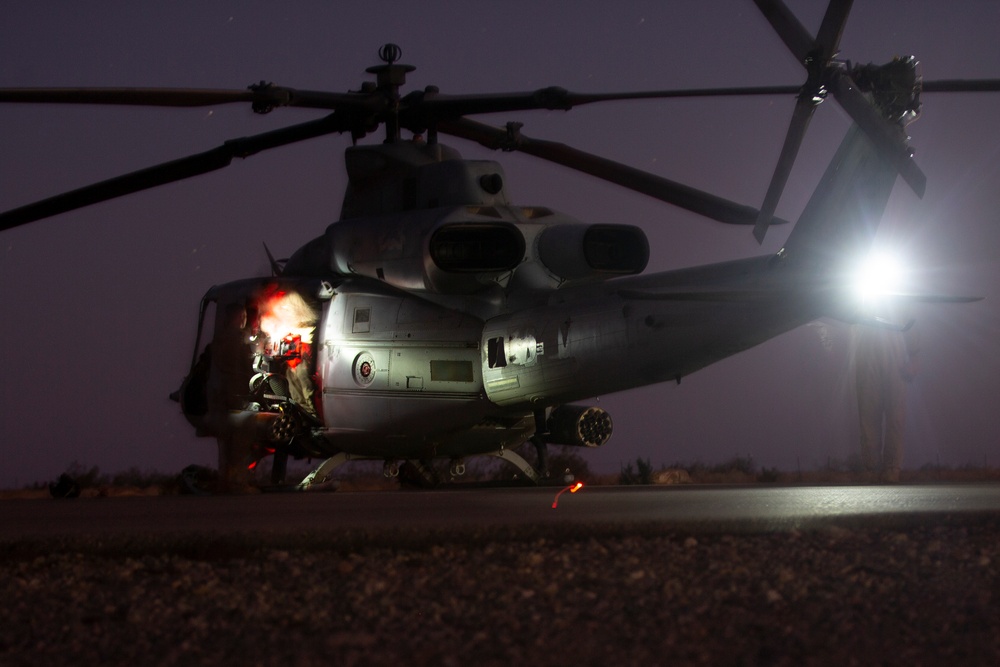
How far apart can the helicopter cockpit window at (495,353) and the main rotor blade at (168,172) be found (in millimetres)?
4392

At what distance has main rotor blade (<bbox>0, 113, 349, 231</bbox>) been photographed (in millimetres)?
15609

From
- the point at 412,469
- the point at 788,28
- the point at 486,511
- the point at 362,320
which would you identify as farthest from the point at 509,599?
the point at 412,469

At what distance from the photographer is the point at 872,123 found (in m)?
11.0

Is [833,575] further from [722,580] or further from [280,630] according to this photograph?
[280,630]

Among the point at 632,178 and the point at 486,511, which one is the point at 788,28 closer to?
the point at 632,178

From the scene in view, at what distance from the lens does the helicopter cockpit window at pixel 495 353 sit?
13.7 m

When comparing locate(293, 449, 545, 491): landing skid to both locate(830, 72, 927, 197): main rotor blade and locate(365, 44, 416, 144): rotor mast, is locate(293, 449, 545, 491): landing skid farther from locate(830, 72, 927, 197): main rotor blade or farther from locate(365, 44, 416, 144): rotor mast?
locate(830, 72, 927, 197): main rotor blade

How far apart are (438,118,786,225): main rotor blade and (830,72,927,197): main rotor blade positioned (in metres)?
4.43

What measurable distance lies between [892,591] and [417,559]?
7.31 ft

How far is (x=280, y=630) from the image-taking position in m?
4.05

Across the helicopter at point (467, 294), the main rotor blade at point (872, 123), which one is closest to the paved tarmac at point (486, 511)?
the helicopter at point (467, 294)

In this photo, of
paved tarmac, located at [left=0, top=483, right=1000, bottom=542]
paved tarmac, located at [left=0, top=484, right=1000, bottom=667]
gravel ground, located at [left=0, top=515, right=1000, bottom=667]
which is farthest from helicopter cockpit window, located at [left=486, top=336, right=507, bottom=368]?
gravel ground, located at [left=0, top=515, right=1000, bottom=667]

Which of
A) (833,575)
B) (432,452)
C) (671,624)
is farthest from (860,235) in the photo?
(671,624)

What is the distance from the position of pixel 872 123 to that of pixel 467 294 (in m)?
5.62
